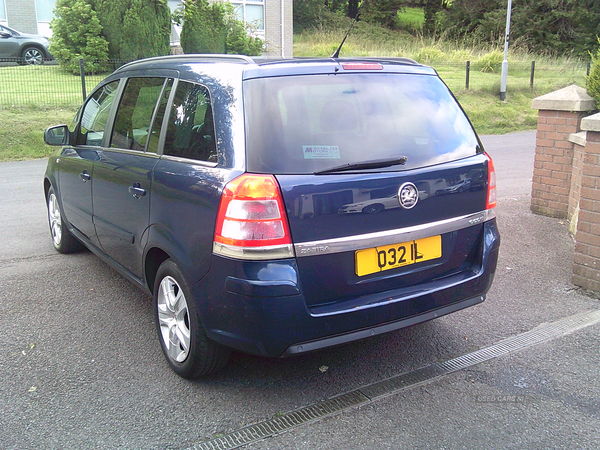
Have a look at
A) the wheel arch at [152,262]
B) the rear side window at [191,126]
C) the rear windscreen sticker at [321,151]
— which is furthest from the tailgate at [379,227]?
the wheel arch at [152,262]

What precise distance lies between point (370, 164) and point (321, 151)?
0.90 ft

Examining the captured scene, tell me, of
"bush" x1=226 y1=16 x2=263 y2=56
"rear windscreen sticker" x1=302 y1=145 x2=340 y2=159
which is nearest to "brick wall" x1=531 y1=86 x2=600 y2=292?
"rear windscreen sticker" x1=302 y1=145 x2=340 y2=159

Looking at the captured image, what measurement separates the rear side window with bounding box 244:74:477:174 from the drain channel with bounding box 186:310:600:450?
124 centimetres

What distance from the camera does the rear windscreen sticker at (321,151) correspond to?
9.50 ft

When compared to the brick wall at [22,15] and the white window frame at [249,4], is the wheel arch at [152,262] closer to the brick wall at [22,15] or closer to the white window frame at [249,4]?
the brick wall at [22,15]

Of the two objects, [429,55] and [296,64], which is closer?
[296,64]

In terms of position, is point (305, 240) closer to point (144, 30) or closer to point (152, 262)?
point (152, 262)

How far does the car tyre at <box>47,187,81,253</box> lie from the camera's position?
5.48 metres

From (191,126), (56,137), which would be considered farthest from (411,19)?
(191,126)

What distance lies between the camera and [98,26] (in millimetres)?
18500

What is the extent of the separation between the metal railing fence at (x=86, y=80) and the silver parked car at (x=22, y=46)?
1.90 meters

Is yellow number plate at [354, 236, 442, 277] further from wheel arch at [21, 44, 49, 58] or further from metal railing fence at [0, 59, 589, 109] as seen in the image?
wheel arch at [21, 44, 49, 58]

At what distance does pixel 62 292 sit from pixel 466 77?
61.9ft

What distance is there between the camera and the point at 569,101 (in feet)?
21.0
